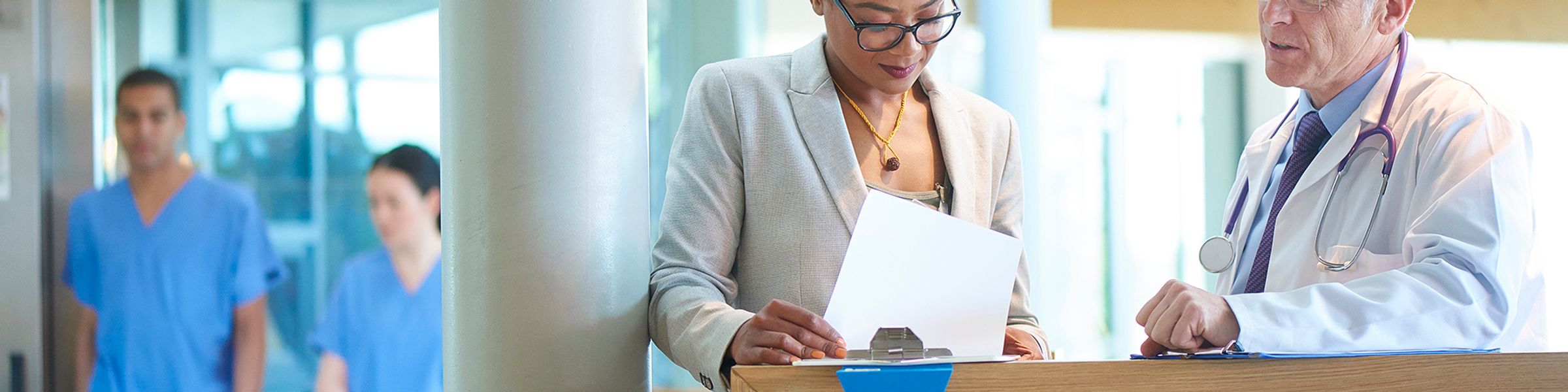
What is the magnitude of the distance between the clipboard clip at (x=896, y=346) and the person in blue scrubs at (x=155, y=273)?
4.05 m

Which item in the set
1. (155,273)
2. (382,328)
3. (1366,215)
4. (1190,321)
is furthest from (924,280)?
(155,273)

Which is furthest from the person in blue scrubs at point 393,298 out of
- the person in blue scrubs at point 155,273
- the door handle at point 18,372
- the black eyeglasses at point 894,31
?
the black eyeglasses at point 894,31

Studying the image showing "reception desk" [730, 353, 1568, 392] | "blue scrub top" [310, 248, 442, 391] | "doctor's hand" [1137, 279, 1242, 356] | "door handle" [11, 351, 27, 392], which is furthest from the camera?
"blue scrub top" [310, 248, 442, 391]

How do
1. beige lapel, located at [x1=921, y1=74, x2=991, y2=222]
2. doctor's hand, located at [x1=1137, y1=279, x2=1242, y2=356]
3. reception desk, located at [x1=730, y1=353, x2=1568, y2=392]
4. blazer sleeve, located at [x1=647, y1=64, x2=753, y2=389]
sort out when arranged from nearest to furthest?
1. reception desk, located at [x1=730, y1=353, x2=1568, y2=392]
2. doctor's hand, located at [x1=1137, y1=279, x2=1242, y2=356]
3. blazer sleeve, located at [x1=647, y1=64, x2=753, y2=389]
4. beige lapel, located at [x1=921, y1=74, x2=991, y2=222]

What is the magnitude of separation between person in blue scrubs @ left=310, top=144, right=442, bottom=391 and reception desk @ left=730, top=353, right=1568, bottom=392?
12.5ft

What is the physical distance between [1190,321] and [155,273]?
14.0ft

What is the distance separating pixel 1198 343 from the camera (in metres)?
1.28

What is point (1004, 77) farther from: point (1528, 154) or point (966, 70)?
point (1528, 154)

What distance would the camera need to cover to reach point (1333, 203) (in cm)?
172

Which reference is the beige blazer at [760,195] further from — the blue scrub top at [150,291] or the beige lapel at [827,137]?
the blue scrub top at [150,291]

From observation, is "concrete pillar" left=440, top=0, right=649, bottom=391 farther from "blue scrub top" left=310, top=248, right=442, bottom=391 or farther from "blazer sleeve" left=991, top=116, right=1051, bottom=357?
"blue scrub top" left=310, top=248, right=442, bottom=391

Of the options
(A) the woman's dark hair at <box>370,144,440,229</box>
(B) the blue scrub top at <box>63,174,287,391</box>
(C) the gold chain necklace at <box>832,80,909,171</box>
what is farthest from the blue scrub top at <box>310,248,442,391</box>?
(C) the gold chain necklace at <box>832,80,909,171</box>

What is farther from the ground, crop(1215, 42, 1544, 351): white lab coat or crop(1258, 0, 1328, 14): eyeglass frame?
crop(1258, 0, 1328, 14): eyeglass frame

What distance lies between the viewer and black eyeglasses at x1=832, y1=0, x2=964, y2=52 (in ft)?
5.39
